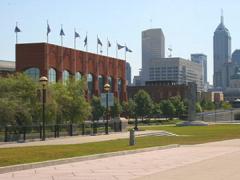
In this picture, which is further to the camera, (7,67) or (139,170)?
(7,67)

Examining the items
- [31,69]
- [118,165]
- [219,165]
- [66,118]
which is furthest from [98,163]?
[31,69]

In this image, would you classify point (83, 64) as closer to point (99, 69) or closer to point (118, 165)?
point (99, 69)

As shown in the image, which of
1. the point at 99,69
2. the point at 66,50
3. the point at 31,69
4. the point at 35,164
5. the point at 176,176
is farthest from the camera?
the point at 99,69

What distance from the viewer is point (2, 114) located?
4366 centimetres

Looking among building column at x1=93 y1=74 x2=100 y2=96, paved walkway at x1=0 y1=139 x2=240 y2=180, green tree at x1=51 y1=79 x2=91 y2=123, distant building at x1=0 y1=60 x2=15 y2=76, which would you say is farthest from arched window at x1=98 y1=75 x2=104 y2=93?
paved walkway at x1=0 y1=139 x2=240 y2=180

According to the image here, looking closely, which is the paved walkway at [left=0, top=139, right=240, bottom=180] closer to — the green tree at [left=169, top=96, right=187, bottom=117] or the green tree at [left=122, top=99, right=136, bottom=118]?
the green tree at [left=122, top=99, right=136, bottom=118]

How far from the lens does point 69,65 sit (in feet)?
378

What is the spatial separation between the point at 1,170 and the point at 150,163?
6445 mm

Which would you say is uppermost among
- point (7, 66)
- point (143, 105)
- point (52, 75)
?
point (7, 66)

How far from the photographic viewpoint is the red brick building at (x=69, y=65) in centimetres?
10394

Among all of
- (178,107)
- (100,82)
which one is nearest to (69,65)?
(100,82)

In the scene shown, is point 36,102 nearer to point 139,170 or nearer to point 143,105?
point 139,170

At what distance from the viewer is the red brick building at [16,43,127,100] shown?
10394 cm

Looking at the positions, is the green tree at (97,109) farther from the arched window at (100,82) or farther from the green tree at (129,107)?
the arched window at (100,82)
